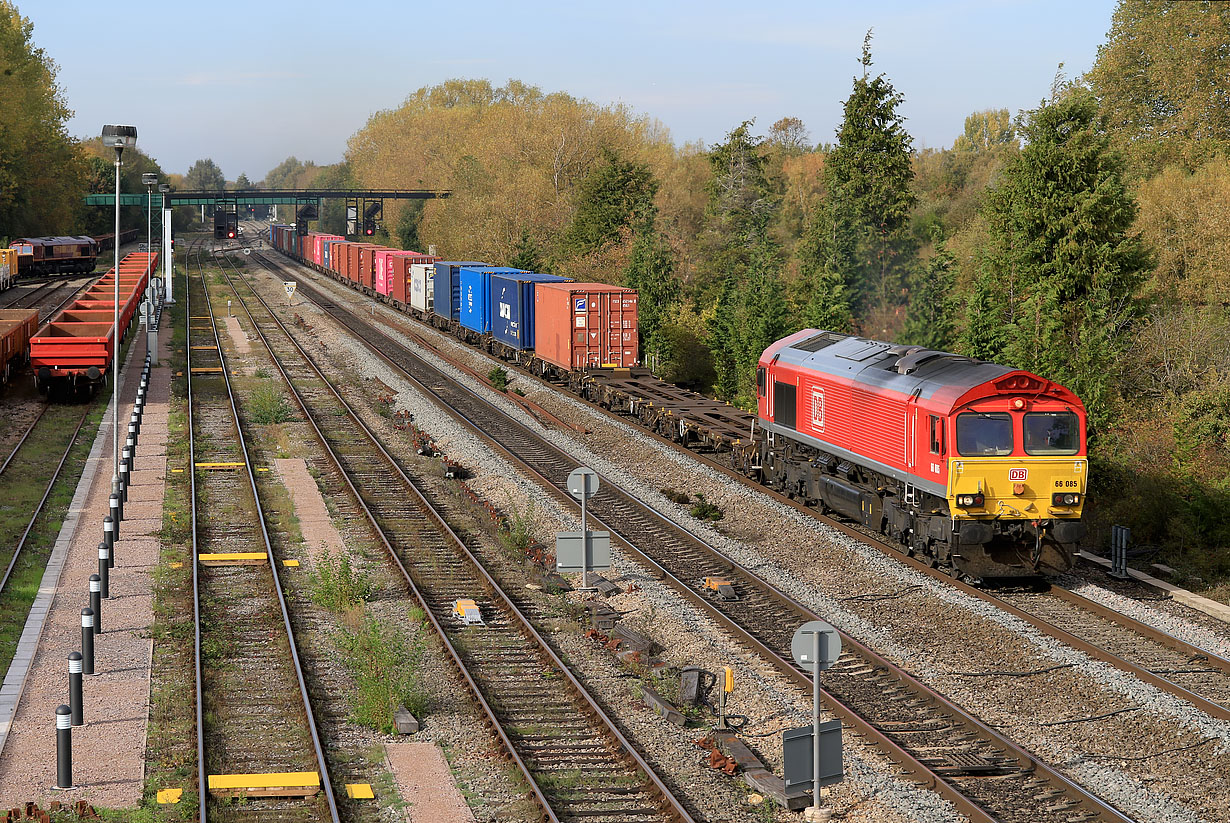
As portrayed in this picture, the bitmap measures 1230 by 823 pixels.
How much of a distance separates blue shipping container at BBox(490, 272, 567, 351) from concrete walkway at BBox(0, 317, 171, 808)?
18340 millimetres

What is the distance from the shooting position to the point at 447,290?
179 ft

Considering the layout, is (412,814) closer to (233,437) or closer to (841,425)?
(841,425)

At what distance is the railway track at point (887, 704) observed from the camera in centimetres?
1170

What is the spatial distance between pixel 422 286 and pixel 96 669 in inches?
1831

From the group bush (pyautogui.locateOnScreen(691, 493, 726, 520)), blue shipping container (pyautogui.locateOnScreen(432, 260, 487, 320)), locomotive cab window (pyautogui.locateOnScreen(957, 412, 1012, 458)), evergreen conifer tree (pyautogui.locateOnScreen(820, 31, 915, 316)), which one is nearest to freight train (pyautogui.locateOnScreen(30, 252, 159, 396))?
blue shipping container (pyautogui.locateOnScreen(432, 260, 487, 320))

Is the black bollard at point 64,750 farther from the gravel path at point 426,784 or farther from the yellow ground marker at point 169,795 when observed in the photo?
the gravel path at point 426,784

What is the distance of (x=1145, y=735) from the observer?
13430 mm

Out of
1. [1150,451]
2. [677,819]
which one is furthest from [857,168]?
[677,819]

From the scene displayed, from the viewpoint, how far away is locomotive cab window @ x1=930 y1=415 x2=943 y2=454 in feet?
61.5

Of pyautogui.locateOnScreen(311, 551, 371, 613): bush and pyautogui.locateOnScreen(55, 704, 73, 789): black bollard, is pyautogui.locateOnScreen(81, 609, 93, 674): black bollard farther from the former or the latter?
pyautogui.locateOnScreen(311, 551, 371, 613): bush

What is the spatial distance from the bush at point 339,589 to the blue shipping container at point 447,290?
34859 millimetres

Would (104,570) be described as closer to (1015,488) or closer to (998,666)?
(998,666)

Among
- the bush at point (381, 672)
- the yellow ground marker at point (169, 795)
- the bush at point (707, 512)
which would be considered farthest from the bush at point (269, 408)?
the yellow ground marker at point (169, 795)

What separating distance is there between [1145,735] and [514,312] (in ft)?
106
